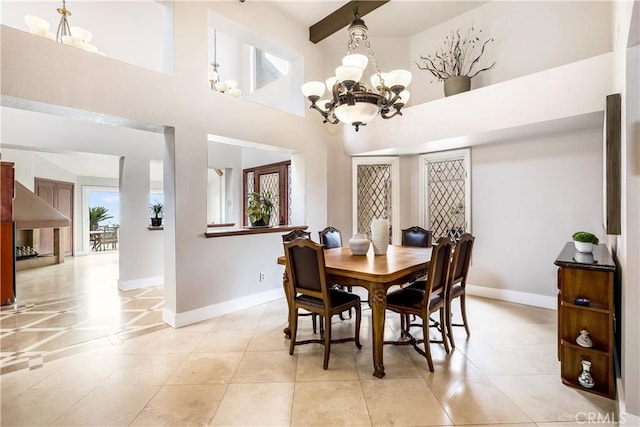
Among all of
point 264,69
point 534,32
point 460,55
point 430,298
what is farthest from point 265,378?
point 264,69

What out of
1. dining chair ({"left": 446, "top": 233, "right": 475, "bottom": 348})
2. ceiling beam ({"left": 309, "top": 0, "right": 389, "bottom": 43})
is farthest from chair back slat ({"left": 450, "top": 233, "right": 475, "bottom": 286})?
ceiling beam ({"left": 309, "top": 0, "right": 389, "bottom": 43})

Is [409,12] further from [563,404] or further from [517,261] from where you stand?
[563,404]

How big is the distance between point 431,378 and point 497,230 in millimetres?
2606

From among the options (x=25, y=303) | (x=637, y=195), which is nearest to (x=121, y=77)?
(x=25, y=303)

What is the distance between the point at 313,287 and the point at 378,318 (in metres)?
0.56

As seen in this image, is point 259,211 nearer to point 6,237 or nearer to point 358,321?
point 358,321

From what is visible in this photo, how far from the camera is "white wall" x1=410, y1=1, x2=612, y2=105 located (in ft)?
10.3

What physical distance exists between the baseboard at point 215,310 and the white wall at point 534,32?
388 cm

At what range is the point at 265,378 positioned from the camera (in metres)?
2.10

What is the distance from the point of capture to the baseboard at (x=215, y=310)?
307cm

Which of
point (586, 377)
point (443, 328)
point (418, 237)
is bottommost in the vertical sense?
point (586, 377)

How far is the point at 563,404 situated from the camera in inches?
70.3

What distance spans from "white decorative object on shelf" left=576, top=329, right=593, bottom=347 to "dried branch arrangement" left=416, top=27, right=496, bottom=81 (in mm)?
3222

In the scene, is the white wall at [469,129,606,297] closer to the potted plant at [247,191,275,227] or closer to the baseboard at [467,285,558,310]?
the baseboard at [467,285,558,310]
